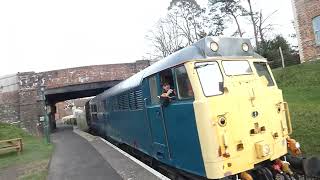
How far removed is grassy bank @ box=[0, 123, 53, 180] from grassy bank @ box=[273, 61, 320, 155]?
7.79 meters

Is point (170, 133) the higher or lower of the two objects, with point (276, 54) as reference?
lower

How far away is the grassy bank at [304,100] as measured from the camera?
11068 mm

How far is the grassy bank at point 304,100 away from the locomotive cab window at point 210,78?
393 centimetres

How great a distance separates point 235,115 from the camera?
732 cm

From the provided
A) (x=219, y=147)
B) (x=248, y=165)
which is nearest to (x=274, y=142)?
(x=248, y=165)

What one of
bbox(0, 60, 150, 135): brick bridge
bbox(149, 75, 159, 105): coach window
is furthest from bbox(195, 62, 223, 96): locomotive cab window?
bbox(0, 60, 150, 135): brick bridge

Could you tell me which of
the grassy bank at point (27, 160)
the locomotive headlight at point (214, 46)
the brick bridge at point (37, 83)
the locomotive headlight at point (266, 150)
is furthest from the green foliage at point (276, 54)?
the locomotive headlight at point (266, 150)

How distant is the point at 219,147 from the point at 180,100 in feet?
4.60

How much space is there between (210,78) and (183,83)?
1.90 feet

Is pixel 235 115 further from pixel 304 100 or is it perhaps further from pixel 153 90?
pixel 304 100

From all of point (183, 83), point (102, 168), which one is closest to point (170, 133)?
point (183, 83)

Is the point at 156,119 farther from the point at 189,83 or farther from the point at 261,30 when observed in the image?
the point at 261,30

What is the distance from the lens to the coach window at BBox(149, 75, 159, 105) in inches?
373

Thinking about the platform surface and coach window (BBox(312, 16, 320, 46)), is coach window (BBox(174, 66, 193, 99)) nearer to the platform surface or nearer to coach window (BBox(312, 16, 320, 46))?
the platform surface
